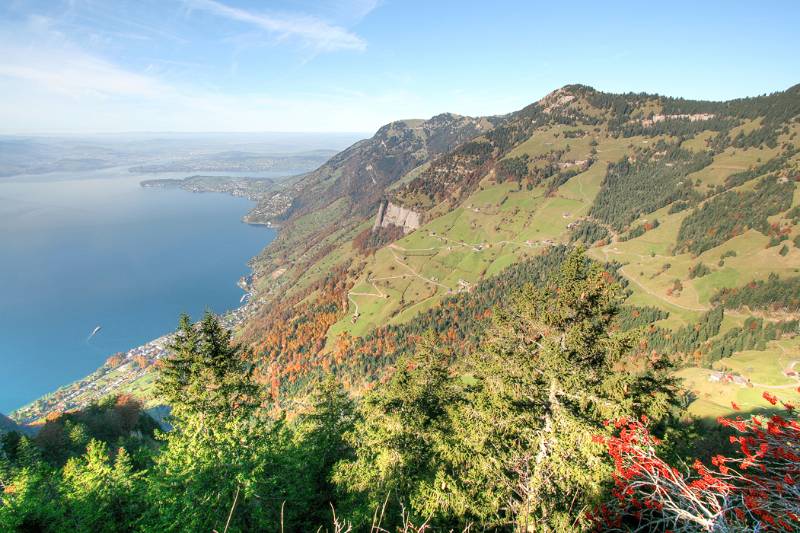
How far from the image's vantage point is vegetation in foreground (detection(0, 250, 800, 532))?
45.3 ft

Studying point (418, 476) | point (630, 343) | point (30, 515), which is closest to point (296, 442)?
point (418, 476)

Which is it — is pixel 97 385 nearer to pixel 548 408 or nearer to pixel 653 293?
pixel 548 408

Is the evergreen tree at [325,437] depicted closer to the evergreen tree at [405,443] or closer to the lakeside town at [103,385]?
the evergreen tree at [405,443]

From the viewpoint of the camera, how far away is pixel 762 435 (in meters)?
8.13

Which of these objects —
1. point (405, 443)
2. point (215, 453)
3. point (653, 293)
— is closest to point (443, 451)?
point (405, 443)

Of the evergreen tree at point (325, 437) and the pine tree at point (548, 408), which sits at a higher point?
the pine tree at point (548, 408)

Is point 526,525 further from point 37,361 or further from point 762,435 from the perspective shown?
point 37,361

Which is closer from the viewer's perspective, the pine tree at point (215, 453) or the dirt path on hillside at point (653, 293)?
the pine tree at point (215, 453)

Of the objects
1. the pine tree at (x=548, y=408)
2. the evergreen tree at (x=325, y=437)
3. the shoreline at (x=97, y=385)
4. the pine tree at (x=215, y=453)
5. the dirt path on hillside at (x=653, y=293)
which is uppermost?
the pine tree at (x=548, y=408)

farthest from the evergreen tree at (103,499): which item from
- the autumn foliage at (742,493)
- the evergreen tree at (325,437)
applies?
the autumn foliage at (742,493)

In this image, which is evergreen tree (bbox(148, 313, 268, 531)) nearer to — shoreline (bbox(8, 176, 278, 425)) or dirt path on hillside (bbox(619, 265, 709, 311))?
shoreline (bbox(8, 176, 278, 425))

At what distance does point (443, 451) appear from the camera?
814 inches

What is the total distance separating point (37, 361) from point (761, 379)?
30072 cm

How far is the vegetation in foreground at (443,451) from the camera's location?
13.8m
